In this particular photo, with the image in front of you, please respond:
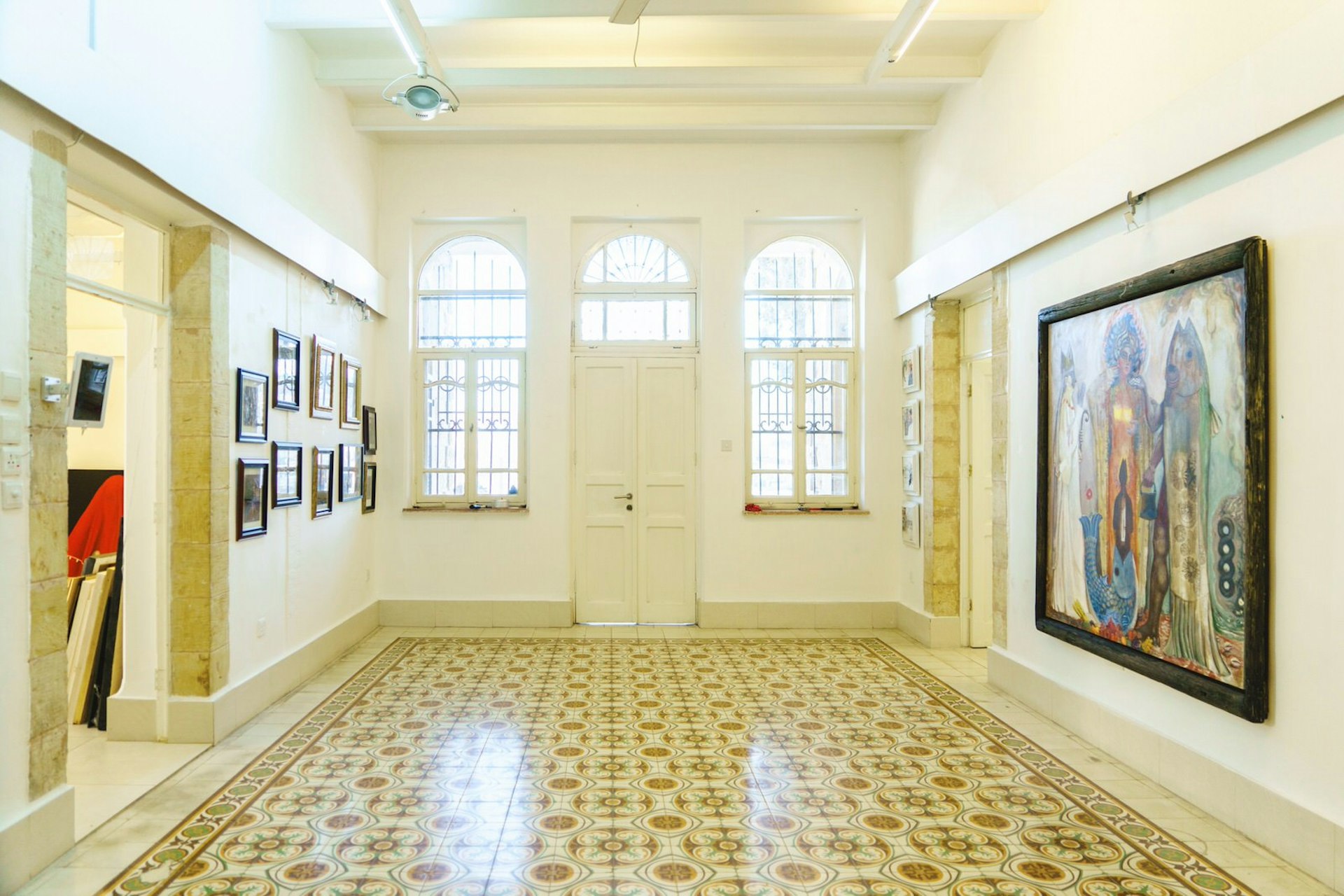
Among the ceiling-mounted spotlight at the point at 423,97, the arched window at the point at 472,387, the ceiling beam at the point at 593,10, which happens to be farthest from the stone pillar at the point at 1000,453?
the arched window at the point at 472,387

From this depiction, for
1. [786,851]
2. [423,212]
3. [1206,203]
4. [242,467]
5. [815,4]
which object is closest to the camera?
[786,851]

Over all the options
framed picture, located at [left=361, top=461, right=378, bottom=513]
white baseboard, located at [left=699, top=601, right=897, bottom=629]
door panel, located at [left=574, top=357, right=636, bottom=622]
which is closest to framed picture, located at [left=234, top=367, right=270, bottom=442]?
framed picture, located at [left=361, top=461, right=378, bottom=513]

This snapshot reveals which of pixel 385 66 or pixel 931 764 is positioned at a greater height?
pixel 385 66

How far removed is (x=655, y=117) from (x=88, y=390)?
4.95 metres

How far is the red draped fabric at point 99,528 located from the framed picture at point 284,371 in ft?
3.64

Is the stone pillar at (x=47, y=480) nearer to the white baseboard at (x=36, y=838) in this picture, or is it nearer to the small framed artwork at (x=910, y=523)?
the white baseboard at (x=36, y=838)

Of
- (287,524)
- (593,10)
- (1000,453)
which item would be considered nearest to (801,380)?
(1000,453)

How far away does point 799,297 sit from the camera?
806cm

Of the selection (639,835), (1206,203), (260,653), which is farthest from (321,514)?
(1206,203)

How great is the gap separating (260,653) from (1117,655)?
4.93 metres

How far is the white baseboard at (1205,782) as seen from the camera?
10.1ft

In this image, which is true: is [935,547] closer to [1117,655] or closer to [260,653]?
[1117,655]

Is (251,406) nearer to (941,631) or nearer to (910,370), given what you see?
(910,370)

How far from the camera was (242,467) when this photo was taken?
194 inches
